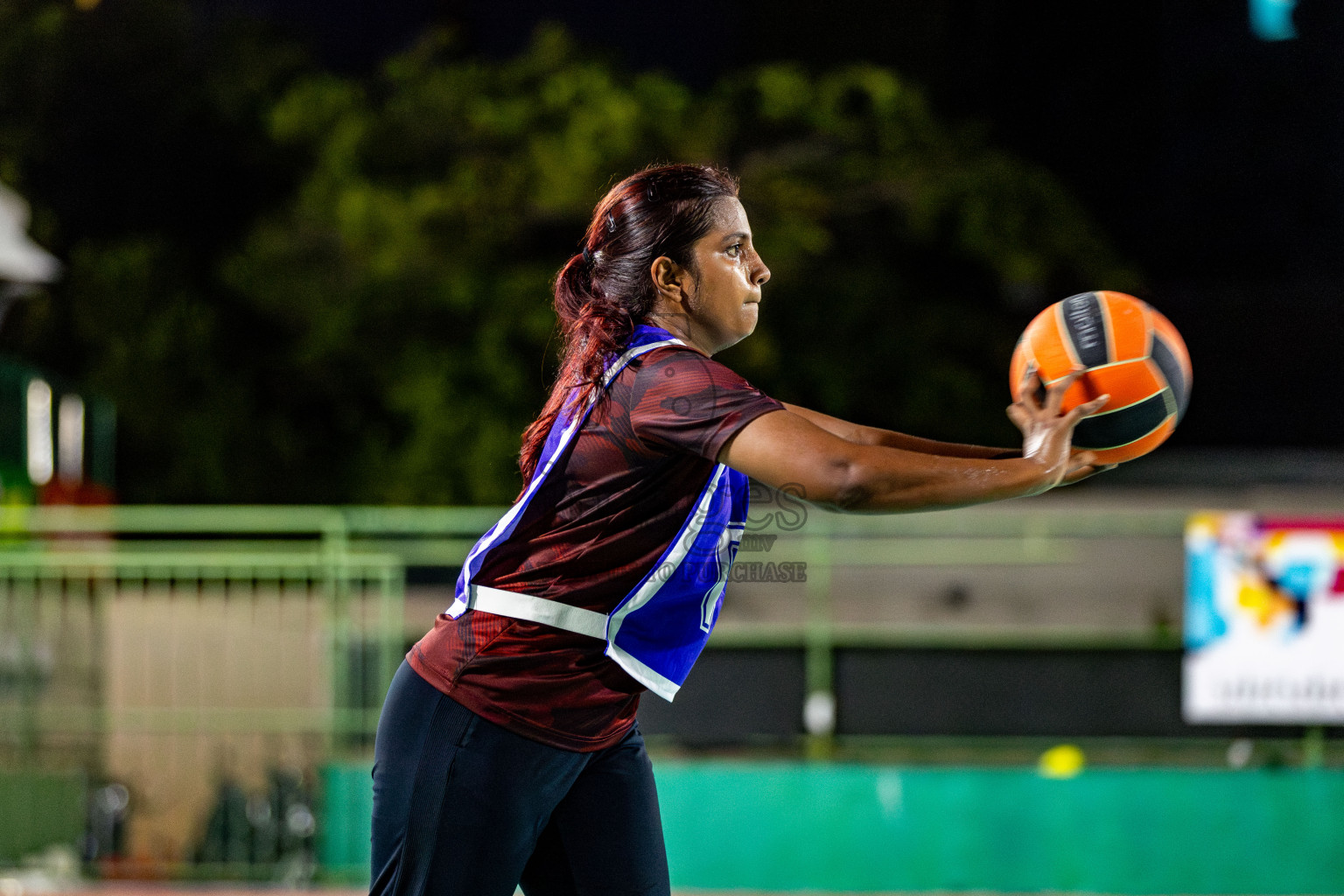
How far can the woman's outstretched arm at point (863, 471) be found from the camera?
1.78 m

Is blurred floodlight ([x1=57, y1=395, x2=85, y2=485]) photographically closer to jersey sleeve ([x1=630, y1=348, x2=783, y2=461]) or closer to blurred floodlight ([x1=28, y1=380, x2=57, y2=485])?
blurred floodlight ([x1=28, y1=380, x2=57, y2=485])

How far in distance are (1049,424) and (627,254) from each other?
0.67m

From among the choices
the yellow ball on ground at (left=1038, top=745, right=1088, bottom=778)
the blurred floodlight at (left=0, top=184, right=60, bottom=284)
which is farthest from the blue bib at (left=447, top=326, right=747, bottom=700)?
the blurred floodlight at (left=0, top=184, right=60, bottom=284)

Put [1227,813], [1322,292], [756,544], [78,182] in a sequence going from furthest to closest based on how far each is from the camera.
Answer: [78,182], [1322,292], [1227,813], [756,544]

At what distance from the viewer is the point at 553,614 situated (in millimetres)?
2043

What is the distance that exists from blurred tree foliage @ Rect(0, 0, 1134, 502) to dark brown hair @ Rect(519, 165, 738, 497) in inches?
413

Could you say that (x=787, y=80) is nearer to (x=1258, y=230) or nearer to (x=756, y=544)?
(x=1258, y=230)

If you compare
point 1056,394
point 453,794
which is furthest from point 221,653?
point 1056,394

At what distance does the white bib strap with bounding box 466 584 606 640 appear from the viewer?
204cm

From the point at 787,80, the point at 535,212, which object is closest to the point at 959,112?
the point at 787,80

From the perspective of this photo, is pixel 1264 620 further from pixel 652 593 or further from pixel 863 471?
pixel 863 471

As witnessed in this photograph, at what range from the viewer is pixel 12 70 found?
14.8m

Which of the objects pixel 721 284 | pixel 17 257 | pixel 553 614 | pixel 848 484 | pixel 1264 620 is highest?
pixel 17 257

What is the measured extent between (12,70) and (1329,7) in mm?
13017
